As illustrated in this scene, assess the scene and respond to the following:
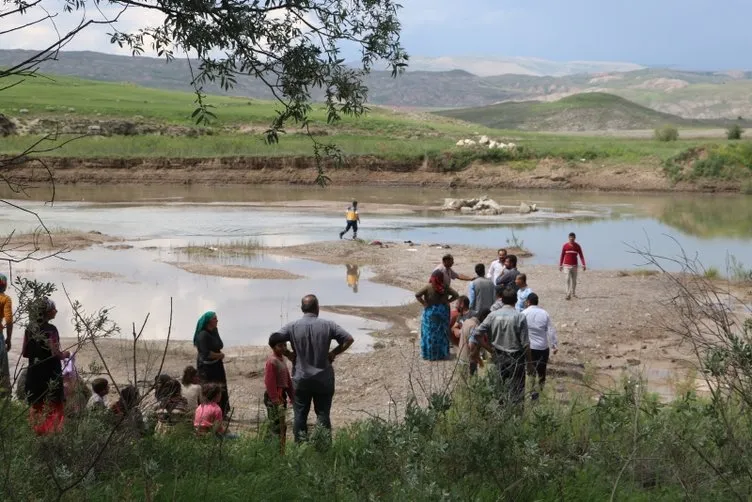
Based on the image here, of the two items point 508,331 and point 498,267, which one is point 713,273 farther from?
point 508,331

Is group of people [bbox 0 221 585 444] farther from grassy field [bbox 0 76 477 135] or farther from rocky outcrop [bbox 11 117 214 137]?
rocky outcrop [bbox 11 117 214 137]

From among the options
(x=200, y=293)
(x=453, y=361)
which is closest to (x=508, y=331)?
(x=453, y=361)

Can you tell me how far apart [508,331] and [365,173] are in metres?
55.3

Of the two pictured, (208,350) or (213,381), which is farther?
(213,381)

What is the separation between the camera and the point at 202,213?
44719 millimetres

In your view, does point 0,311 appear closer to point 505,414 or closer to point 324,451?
point 324,451

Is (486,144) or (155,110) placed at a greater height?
(155,110)

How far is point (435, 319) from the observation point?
15.2 metres

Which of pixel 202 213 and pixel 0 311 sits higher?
pixel 0 311

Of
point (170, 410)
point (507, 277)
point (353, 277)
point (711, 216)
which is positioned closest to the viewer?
point (170, 410)

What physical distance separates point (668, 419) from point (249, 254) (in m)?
23.4

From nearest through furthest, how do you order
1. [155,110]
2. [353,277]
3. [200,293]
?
[200,293] < [353,277] < [155,110]

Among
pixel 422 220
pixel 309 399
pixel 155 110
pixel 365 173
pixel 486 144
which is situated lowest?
pixel 422 220

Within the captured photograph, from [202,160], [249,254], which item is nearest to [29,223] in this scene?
[249,254]
